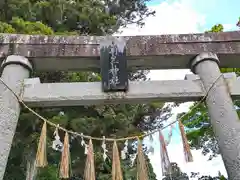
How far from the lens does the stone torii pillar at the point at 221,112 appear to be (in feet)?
8.25

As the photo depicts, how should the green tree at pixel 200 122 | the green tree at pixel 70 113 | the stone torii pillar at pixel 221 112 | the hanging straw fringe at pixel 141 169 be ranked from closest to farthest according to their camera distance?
the stone torii pillar at pixel 221 112
the hanging straw fringe at pixel 141 169
the green tree at pixel 70 113
the green tree at pixel 200 122

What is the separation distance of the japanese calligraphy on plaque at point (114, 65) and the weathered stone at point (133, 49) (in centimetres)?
8

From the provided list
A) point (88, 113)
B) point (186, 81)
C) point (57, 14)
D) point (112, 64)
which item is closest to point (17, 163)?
point (88, 113)

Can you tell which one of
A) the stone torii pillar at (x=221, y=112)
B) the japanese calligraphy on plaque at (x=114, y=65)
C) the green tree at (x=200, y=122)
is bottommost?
the stone torii pillar at (x=221, y=112)

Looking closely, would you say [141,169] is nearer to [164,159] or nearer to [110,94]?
[164,159]

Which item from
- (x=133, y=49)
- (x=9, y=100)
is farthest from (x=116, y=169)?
(x=133, y=49)

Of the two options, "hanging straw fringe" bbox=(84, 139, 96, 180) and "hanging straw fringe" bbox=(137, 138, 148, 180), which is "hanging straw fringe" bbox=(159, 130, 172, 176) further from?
"hanging straw fringe" bbox=(84, 139, 96, 180)

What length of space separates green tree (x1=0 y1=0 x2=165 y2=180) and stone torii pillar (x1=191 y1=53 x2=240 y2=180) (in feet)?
8.59

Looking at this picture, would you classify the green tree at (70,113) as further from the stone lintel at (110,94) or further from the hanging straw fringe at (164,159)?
the hanging straw fringe at (164,159)

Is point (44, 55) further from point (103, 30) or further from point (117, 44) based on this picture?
point (103, 30)

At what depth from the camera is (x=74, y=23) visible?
7.58 meters

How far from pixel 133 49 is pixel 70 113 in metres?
2.59

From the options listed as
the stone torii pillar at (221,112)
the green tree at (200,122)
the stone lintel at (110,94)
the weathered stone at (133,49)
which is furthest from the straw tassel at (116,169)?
the green tree at (200,122)

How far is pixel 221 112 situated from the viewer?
2.75m
